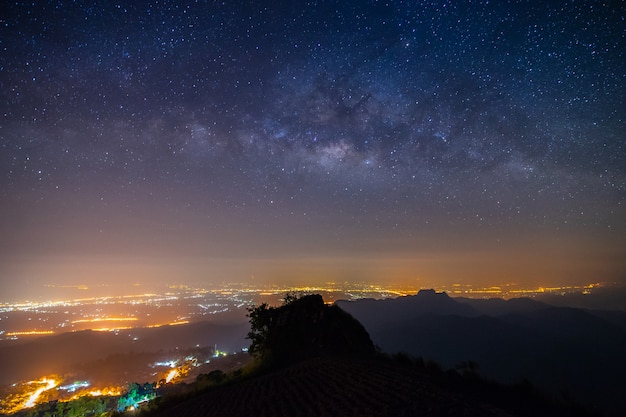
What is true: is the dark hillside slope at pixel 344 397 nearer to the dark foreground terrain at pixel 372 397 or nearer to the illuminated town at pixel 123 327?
the dark foreground terrain at pixel 372 397

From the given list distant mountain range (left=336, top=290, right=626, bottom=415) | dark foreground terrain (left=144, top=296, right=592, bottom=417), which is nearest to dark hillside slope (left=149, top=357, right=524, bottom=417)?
dark foreground terrain (left=144, top=296, right=592, bottom=417)

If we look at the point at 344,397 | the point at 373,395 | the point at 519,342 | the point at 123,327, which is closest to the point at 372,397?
the point at 373,395

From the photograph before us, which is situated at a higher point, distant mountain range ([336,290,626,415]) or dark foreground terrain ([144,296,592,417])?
dark foreground terrain ([144,296,592,417])

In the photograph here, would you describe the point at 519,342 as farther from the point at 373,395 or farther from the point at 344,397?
the point at 344,397

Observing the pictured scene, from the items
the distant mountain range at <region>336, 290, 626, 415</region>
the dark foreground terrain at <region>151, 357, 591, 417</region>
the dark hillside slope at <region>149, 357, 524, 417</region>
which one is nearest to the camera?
the dark hillside slope at <region>149, 357, 524, 417</region>

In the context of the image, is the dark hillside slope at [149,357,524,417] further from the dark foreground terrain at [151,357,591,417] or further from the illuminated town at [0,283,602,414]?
the illuminated town at [0,283,602,414]

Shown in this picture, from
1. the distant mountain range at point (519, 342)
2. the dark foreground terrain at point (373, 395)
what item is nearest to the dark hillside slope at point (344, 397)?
the dark foreground terrain at point (373, 395)

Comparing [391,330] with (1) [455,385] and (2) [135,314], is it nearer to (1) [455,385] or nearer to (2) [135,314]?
(1) [455,385]

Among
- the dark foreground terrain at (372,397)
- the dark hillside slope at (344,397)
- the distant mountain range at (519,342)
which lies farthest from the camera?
the distant mountain range at (519,342)
